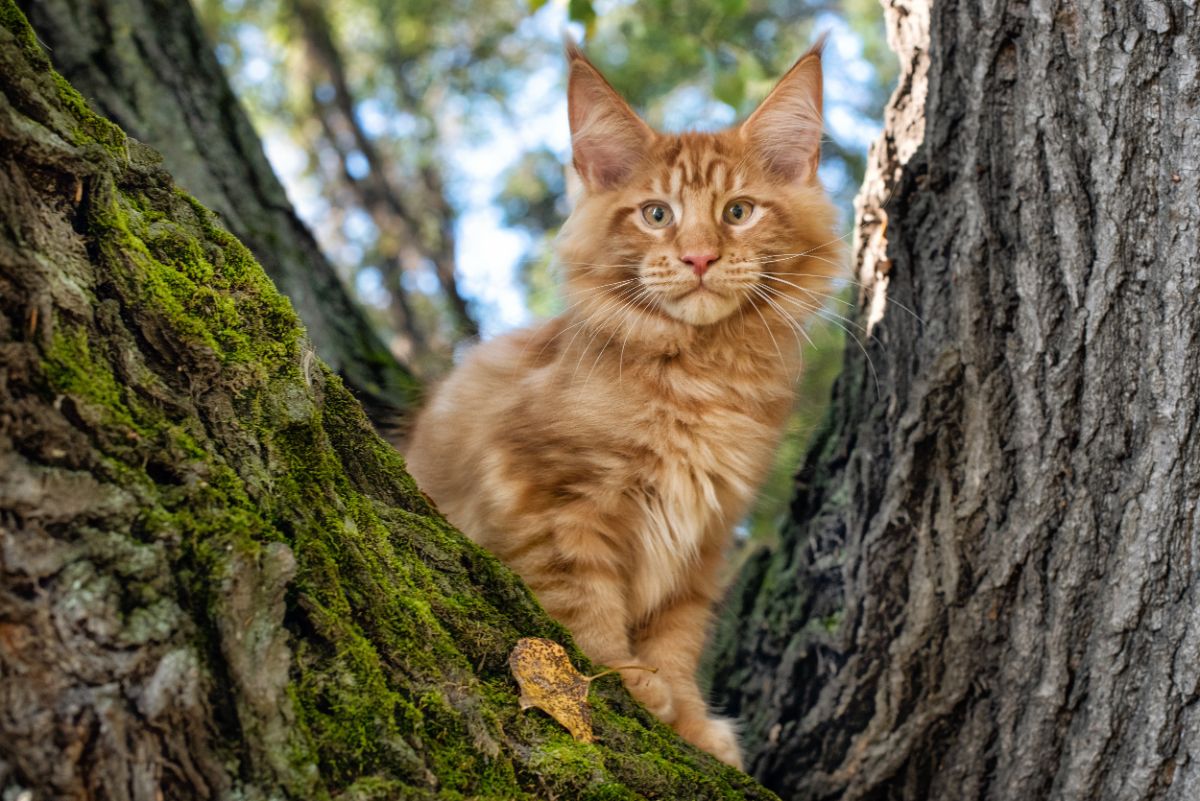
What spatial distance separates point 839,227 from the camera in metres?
2.80

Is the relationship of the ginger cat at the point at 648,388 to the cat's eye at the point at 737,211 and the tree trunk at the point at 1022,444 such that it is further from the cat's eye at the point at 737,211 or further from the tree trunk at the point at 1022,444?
the tree trunk at the point at 1022,444

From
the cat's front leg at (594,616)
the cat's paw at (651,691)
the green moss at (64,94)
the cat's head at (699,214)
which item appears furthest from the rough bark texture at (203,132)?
the green moss at (64,94)

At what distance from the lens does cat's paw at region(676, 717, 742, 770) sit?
A: 7.61 feet

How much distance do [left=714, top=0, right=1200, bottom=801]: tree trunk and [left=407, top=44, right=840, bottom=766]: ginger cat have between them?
0.82 ft

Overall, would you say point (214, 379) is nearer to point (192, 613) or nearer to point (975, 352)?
point (192, 613)

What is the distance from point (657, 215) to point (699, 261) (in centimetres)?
27

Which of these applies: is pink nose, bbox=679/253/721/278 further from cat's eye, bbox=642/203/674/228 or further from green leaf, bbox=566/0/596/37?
green leaf, bbox=566/0/596/37

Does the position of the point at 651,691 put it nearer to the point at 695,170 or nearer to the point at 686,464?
the point at 686,464

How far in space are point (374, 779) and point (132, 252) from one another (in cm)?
76

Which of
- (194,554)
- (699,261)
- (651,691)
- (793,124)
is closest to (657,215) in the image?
(699,261)

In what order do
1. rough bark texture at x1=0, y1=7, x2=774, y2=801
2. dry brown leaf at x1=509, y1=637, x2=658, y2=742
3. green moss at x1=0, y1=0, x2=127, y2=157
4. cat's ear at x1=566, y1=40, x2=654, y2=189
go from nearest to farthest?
rough bark texture at x1=0, y1=7, x2=774, y2=801, green moss at x1=0, y1=0, x2=127, y2=157, dry brown leaf at x1=509, y1=637, x2=658, y2=742, cat's ear at x1=566, y1=40, x2=654, y2=189

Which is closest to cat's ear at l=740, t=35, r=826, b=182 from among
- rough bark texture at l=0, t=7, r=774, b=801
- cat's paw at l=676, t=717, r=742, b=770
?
cat's paw at l=676, t=717, r=742, b=770

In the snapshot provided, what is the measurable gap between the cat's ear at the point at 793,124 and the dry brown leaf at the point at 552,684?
1.60m

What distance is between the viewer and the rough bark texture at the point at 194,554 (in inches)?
43.6
